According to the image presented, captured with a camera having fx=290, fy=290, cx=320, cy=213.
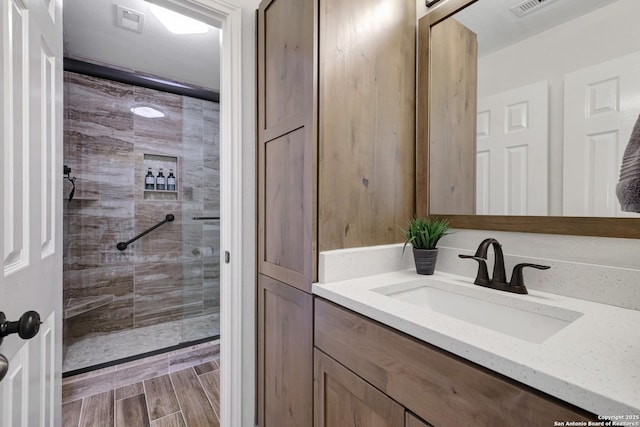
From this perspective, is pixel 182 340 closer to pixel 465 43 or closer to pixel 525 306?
pixel 525 306

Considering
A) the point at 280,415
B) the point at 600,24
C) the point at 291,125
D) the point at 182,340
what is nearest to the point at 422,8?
the point at 600,24

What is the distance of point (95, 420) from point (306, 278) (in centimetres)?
153

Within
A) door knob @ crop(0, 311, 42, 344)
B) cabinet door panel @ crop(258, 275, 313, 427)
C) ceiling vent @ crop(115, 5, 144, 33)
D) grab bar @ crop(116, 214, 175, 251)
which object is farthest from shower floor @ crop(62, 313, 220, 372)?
ceiling vent @ crop(115, 5, 144, 33)

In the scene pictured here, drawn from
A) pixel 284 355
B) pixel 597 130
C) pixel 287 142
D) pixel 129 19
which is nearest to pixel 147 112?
pixel 129 19

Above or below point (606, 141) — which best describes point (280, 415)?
below

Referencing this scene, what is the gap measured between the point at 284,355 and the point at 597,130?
130 centimetres

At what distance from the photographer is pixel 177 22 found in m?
1.79

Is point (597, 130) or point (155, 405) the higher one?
point (597, 130)

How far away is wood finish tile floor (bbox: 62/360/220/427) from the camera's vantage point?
1544mm

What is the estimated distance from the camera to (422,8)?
1.33 metres

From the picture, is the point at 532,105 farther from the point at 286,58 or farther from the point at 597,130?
the point at 286,58

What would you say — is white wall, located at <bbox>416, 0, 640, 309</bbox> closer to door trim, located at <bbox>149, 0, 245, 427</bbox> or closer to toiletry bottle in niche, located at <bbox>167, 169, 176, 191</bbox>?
door trim, located at <bbox>149, 0, 245, 427</bbox>

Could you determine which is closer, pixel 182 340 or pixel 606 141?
pixel 606 141

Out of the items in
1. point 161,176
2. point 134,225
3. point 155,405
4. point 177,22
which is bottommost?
point 155,405
